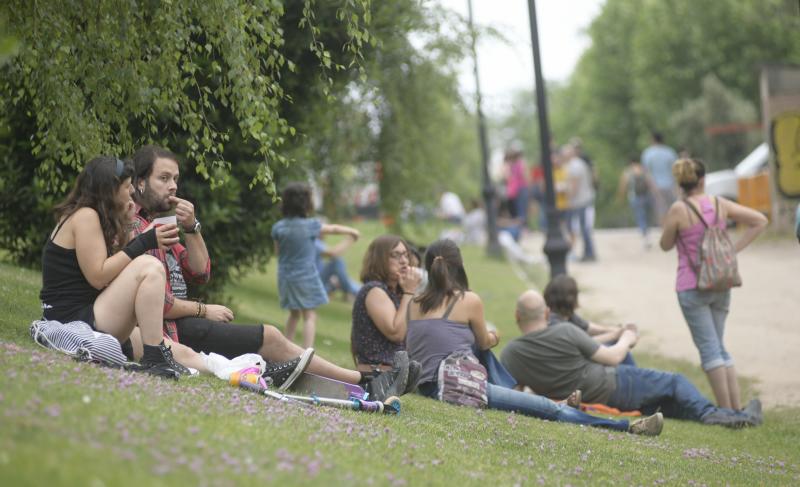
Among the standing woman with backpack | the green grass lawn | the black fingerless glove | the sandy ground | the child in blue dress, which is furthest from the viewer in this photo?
the sandy ground

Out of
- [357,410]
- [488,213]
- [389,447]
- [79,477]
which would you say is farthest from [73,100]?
[488,213]

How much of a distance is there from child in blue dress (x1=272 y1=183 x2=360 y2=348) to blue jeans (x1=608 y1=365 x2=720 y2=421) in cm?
272

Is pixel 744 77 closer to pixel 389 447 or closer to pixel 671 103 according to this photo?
pixel 671 103

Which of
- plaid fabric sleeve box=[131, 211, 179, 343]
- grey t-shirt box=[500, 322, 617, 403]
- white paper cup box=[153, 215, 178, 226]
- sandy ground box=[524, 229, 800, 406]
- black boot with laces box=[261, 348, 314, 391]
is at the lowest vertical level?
sandy ground box=[524, 229, 800, 406]

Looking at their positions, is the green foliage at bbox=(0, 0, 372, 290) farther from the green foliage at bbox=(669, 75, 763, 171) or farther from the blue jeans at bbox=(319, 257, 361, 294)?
the green foliage at bbox=(669, 75, 763, 171)

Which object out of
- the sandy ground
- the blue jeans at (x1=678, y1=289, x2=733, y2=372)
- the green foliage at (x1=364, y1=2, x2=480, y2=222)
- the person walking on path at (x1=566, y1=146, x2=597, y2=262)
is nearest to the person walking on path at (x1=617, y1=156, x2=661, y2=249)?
the sandy ground

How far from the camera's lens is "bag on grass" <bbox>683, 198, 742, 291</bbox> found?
9.46 metres

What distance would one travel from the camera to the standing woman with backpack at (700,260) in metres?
9.60

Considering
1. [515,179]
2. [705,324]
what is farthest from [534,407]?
[515,179]

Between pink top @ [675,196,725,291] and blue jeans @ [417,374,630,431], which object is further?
pink top @ [675,196,725,291]

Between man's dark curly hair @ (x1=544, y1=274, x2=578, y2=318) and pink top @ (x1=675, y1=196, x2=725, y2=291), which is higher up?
pink top @ (x1=675, y1=196, x2=725, y2=291)

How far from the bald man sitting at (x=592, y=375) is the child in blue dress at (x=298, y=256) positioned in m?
2.00

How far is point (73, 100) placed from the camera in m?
7.28

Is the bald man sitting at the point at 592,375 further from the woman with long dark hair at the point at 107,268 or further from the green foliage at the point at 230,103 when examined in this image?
the woman with long dark hair at the point at 107,268
